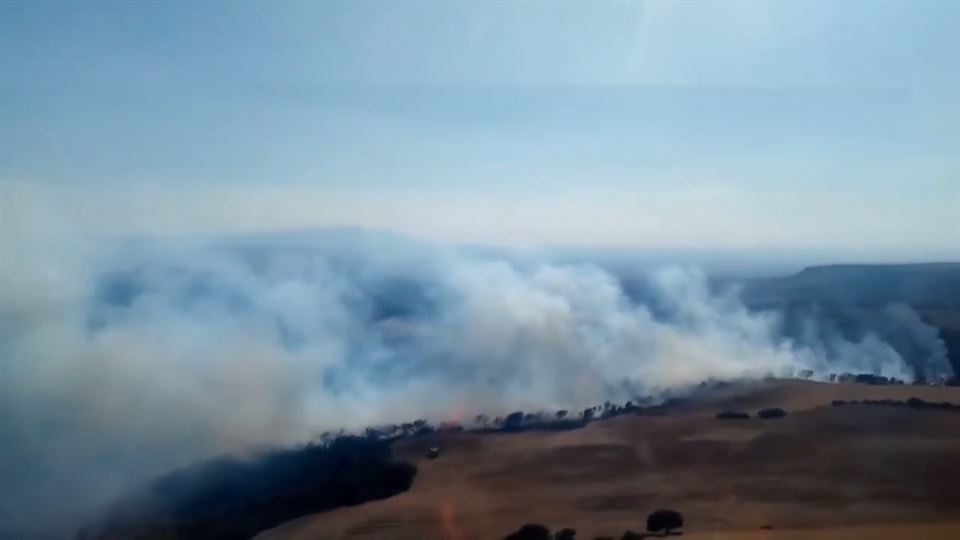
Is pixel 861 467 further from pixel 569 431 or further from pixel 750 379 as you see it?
pixel 750 379

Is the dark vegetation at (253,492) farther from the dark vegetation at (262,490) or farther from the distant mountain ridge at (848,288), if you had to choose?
the distant mountain ridge at (848,288)

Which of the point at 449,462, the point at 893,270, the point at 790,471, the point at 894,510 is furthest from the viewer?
the point at 893,270

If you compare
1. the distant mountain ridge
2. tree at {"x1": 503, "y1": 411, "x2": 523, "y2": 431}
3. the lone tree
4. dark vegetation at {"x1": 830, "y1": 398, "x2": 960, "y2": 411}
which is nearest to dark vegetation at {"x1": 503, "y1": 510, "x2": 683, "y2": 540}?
the lone tree

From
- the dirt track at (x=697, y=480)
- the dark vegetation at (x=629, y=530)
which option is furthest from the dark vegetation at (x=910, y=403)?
the dark vegetation at (x=629, y=530)

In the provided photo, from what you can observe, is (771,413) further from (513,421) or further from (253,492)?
(253,492)

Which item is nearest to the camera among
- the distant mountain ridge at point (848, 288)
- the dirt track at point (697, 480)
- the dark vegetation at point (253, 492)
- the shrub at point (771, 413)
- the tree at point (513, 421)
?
the dirt track at point (697, 480)

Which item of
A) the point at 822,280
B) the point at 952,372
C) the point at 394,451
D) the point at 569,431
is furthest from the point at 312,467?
the point at 822,280

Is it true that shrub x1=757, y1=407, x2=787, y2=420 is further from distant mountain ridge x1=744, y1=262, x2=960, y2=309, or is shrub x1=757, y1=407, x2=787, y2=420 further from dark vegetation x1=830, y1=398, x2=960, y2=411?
distant mountain ridge x1=744, y1=262, x2=960, y2=309
